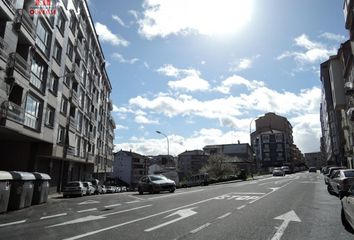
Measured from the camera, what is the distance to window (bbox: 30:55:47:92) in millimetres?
24423

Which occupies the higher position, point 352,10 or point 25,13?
point 352,10

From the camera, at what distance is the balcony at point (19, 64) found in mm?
20062

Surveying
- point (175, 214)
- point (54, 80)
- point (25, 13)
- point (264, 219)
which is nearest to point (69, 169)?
point (54, 80)

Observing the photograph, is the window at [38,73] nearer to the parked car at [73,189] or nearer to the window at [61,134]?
the window at [61,134]

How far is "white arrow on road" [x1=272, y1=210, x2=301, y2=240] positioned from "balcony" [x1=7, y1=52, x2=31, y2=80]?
57.5 ft

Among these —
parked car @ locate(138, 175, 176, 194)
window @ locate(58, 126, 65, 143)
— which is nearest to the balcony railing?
window @ locate(58, 126, 65, 143)

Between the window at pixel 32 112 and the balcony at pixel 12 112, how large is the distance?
4.22 ft

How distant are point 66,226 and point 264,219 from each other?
19.1 ft

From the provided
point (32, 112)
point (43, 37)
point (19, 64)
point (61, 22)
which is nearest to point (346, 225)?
point (19, 64)

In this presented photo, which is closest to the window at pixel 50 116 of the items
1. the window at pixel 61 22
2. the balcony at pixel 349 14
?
the window at pixel 61 22

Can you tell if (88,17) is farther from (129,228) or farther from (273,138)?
(273,138)

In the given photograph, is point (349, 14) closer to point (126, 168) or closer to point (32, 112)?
point (32, 112)

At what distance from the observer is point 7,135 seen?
2350 centimetres

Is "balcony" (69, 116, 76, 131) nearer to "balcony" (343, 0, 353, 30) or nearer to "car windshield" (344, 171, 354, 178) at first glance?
"car windshield" (344, 171, 354, 178)
